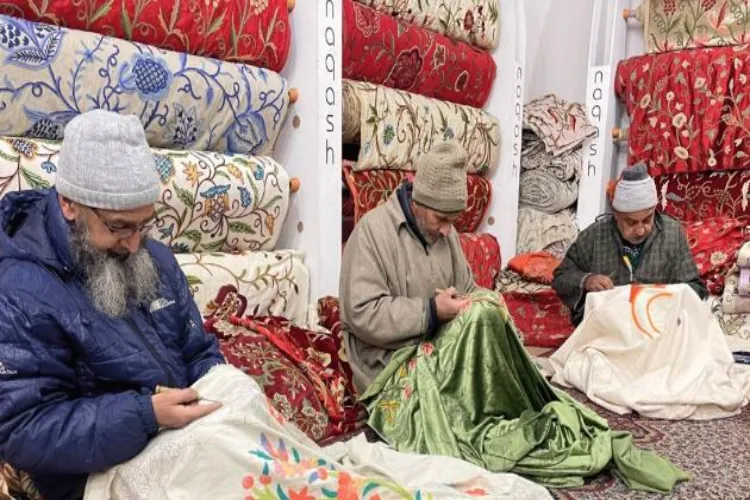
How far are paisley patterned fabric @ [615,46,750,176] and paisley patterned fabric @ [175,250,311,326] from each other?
2.15 metres

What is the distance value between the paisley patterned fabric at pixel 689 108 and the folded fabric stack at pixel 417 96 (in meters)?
0.77

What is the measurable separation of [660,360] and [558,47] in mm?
2365

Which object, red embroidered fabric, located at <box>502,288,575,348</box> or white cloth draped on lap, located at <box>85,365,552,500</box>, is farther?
red embroidered fabric, located at <box>502,288,575,348</box>

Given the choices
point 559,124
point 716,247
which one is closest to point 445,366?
point 716,247

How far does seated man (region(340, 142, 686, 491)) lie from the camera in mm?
1884

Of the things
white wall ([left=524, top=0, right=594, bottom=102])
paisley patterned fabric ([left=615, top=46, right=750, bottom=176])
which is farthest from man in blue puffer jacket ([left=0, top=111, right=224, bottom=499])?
white wall ([left=524, top=0, right=594, bottom=102])

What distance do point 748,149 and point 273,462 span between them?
3.13m

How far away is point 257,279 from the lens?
2389 millimetres

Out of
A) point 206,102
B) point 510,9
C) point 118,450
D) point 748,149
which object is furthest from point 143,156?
point 748,149

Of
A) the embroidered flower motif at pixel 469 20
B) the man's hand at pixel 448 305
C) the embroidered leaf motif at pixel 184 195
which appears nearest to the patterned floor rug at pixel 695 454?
the man's hand at pixel 448 305

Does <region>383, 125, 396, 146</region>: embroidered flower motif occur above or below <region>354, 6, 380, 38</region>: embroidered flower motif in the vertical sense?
below

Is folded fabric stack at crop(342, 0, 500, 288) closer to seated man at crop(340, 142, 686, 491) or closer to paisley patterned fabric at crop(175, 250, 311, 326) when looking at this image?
paisley patterned fabric at crop(175, 250, 311, 326)

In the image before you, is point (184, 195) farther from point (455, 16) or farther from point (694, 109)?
point (694, 109)

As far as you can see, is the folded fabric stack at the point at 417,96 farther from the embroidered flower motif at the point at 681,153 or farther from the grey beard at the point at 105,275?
the grey beard at the point at 105,275
